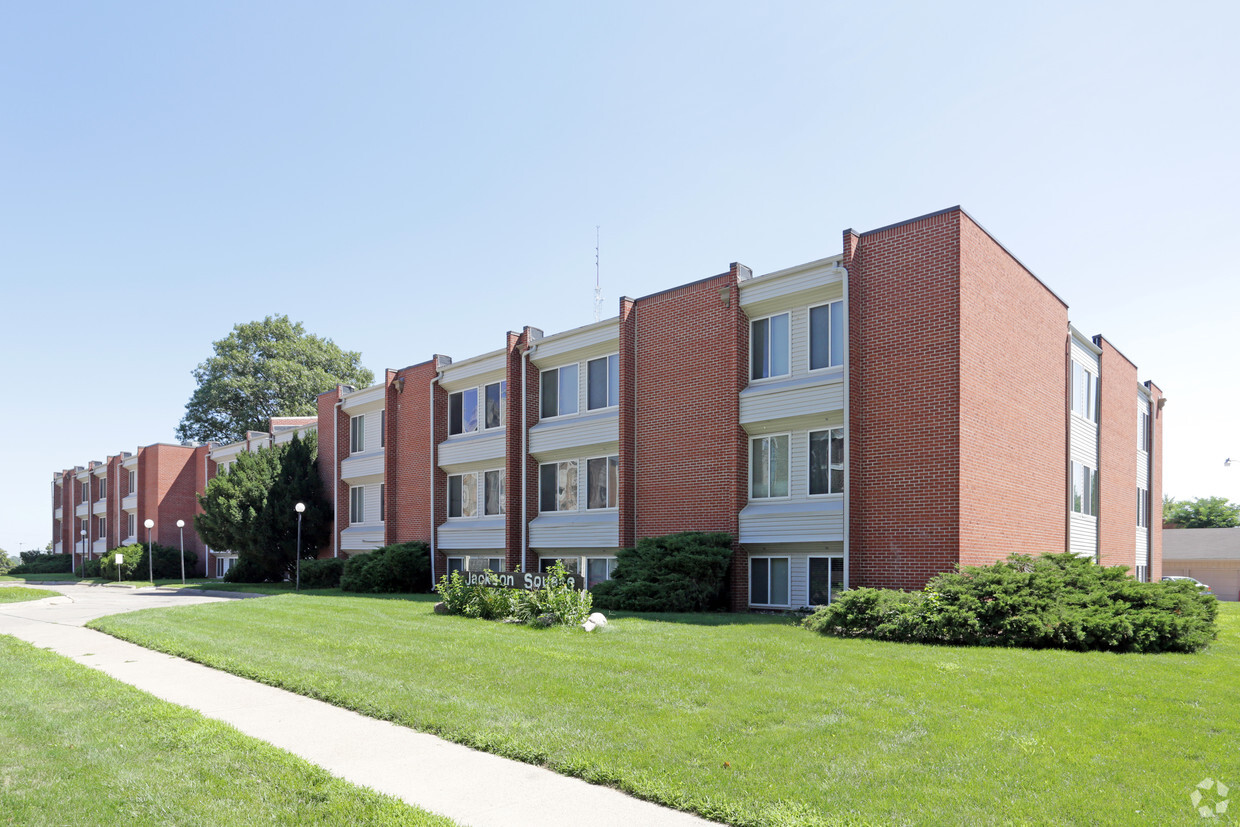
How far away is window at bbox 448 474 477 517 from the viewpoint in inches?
1145

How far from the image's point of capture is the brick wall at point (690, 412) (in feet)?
66.3

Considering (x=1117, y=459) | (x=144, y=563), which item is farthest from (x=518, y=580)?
(x=144, y=563)

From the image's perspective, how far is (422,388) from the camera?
30984 millimetres

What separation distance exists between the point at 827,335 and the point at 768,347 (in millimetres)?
1579

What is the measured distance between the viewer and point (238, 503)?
3538 cm

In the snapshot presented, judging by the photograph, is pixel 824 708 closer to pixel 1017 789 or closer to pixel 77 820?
pixel 1017 789

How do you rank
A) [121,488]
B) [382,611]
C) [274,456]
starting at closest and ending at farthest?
[382,611] < [274,456] < [121,488]

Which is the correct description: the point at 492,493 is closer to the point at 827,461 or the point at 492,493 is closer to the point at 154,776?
the point at 827,461

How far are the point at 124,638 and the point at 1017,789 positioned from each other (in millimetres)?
14799

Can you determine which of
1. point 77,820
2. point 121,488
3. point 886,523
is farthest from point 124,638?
point 121,488

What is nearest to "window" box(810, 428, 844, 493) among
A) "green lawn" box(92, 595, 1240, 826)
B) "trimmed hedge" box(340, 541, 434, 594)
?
"green lawn" box(92, 595, 1240, 826)

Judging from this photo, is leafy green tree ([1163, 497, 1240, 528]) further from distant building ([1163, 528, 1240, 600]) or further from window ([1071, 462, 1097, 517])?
window ([1071, 462, 1097, 517])

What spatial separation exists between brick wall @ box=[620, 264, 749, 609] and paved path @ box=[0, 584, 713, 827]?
38.6 feet

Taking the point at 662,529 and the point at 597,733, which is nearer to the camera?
the point at 597,733
